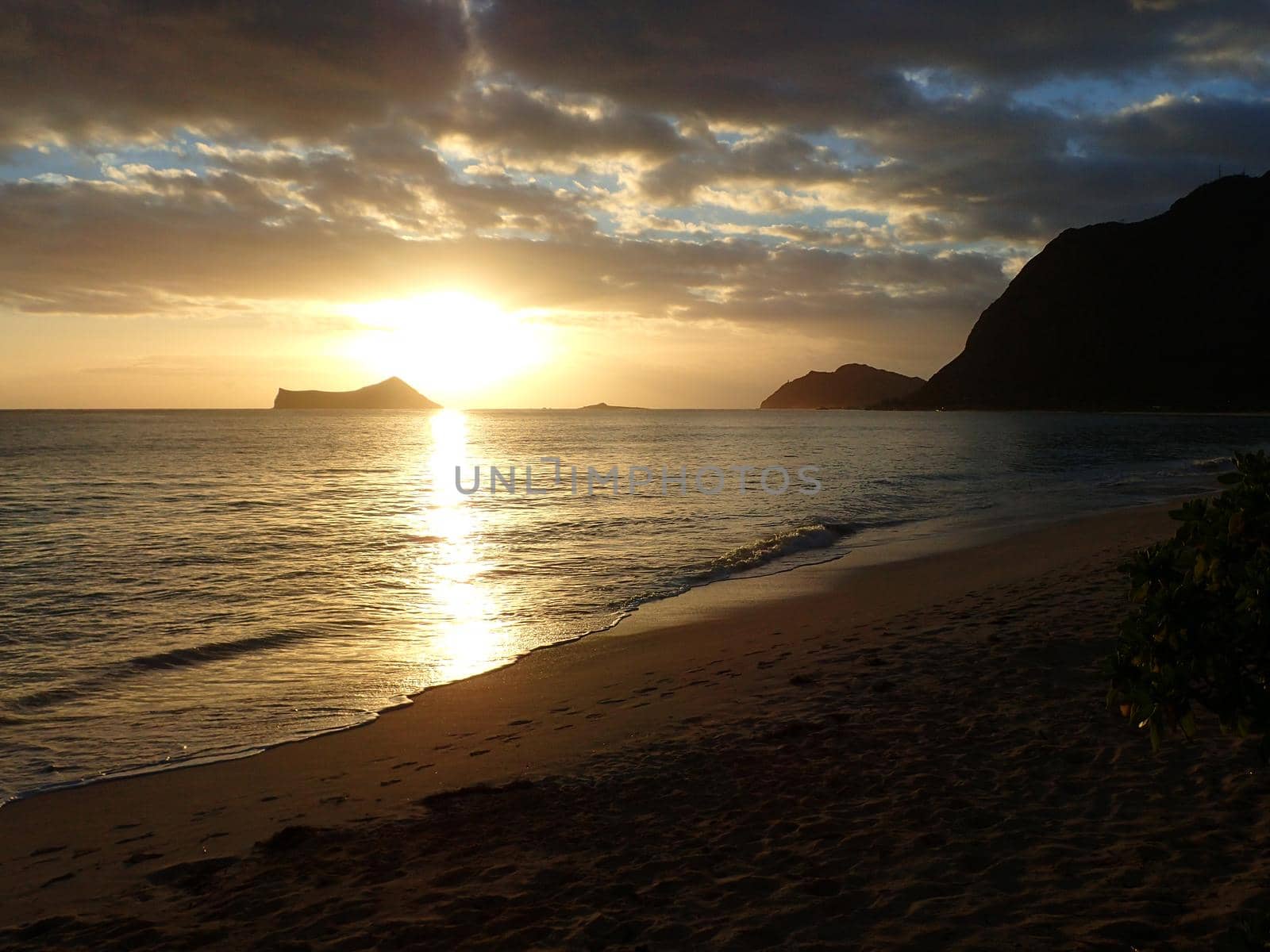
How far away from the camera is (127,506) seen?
3077 centimetres

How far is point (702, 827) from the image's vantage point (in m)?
5.47

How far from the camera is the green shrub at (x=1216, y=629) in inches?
112

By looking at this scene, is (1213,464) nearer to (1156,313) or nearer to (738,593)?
(738,593)

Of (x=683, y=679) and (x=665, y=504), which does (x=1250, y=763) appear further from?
(x=665, y=504)

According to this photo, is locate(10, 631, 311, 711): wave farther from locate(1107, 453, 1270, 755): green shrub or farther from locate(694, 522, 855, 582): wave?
locate(1107, 453, 1270, 755): green shrub

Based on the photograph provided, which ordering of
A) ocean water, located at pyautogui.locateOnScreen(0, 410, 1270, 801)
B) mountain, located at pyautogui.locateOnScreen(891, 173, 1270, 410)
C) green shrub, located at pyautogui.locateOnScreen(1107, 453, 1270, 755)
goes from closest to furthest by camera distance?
green shrub, located at pyautogui.locateOnScreen(1107, 453, 1270, 755) < ocean water, located at pyautogui.locateOnScreen(0, 410, 1270, 801) < mountain, located at pyautogui.locateOnScreen(891, 173, 1270, 410)

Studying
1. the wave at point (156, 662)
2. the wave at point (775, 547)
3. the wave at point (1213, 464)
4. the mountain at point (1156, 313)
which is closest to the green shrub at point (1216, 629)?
the wave at point (156, 662)

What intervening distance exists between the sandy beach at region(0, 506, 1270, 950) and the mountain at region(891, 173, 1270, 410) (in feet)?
590

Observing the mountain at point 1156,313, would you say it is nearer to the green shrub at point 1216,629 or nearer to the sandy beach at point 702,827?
the sandy beach at point 702,827

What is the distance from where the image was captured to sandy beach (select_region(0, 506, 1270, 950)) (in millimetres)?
4363

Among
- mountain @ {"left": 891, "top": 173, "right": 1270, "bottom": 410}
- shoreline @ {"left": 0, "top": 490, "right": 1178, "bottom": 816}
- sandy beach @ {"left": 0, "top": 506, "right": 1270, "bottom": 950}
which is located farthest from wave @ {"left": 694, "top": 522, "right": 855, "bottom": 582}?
mountain @ {"left": 891, "top": 173, "right": 1270, "bottom": 410}

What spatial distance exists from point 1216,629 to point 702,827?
349 cm

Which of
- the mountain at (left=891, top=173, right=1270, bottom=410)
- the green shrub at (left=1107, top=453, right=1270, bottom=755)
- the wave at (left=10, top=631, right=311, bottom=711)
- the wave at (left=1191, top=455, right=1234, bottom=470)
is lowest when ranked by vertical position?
the wave at (left=10, top=631, right=311, bottom=711)

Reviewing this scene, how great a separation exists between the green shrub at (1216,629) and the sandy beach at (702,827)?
141 centimetres
